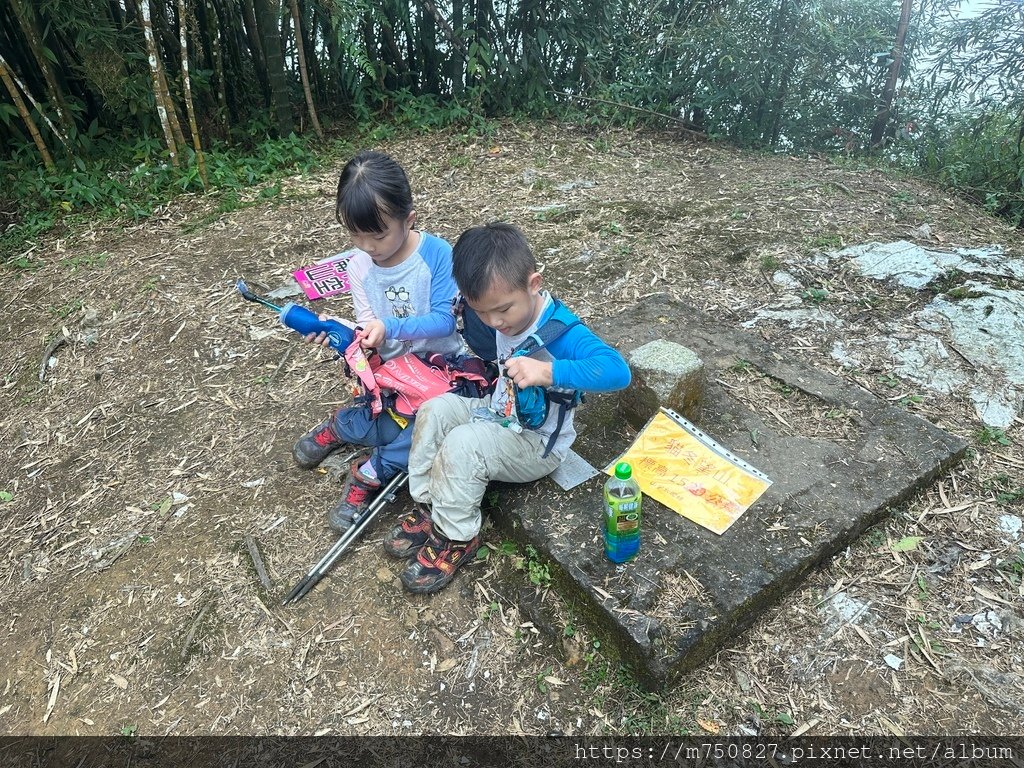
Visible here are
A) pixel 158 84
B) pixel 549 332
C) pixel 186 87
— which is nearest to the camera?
pixel 549 332

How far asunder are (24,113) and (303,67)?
2049 mm

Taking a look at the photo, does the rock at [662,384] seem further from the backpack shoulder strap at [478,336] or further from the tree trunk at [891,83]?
the tree trunk at [891,83]

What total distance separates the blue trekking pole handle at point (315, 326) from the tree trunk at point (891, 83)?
17.8 ft

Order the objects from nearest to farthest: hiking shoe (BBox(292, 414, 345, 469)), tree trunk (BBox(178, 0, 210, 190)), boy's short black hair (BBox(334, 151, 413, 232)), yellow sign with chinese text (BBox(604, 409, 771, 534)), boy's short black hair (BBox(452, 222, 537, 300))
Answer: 1. boy's short black hair (BBox(452, 222, 537, 300))
2. boy's short black hair (BBox(334, 151, 413, 232))
3. yellow sign with chinese text (BBox(604, 409, 771, 534))
4. hiking shoe (BBox(292, 414, 345, 469))
5. tree trunk (BBox(178, 0, 210, 190))

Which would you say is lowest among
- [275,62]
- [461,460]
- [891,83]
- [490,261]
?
[461,460]

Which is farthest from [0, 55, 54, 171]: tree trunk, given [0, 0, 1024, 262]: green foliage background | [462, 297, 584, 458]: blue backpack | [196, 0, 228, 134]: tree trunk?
[462, 297, 584, 458]: blue backpack

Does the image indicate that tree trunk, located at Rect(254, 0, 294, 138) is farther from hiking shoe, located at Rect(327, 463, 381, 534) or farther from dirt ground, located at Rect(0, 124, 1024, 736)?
hiking shoe, located at Rect(327, 463, 381, 534)

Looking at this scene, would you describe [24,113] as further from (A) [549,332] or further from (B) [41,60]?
(A) [549,332]

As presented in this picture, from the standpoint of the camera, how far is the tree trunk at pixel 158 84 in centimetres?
432

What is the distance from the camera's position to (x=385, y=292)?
2.51 metres

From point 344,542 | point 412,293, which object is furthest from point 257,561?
point 412,293

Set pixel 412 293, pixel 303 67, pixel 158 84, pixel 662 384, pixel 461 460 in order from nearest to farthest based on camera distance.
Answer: pixel 461 460
pixel 412 293
pixel 662 384
pixel 158 84
pixel 303 67

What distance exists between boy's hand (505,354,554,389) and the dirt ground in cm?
83

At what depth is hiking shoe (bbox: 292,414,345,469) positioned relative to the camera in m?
2.93
